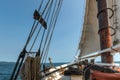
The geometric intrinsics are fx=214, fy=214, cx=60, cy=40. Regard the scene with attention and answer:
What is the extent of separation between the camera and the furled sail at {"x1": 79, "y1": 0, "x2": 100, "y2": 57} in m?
7.32

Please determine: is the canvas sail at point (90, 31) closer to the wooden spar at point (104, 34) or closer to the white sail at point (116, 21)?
the white sail at point (116, 21)

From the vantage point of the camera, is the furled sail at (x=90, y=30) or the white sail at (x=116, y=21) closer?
the white sail at (x=116, y=21)

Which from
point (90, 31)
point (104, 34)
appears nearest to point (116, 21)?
point (104, 34)

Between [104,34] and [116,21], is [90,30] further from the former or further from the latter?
[104,34]

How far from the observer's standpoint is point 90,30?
306 inches

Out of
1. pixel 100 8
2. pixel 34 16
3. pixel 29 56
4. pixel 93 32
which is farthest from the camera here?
pixel 93 32

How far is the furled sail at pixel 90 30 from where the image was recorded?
7.32 m

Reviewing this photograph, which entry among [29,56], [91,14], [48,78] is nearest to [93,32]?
[91,14]

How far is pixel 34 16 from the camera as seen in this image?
160 inches

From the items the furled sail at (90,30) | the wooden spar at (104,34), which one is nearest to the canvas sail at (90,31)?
the furled sail at (90,30)

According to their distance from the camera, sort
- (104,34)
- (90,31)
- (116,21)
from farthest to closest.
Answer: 1. (90,31)
2. (116,21)
3. (104,34)

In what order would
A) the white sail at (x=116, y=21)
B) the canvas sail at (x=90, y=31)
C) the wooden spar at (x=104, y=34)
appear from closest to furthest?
1. the wooden spar at (x=104, y=34)
2. the white sail at (x=116, y=21)
3. the canvas sail at (x=90, y=31)

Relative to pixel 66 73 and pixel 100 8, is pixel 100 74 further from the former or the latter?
pixel 66 73

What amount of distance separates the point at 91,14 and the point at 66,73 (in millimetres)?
2469
